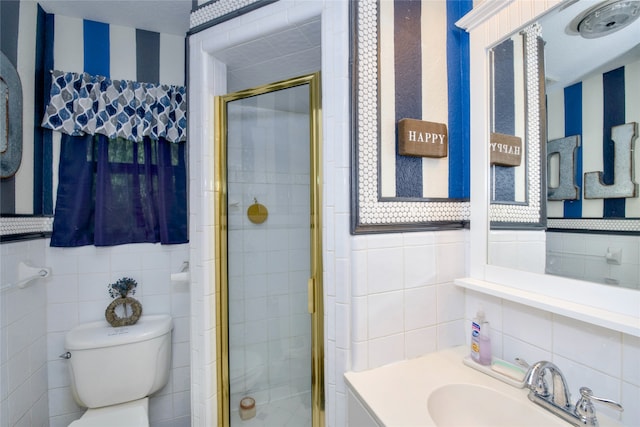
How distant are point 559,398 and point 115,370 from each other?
1.81 meters

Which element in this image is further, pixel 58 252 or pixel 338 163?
pixel 58 252

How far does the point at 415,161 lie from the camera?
1.03 m

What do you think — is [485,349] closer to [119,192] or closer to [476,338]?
[476,338]

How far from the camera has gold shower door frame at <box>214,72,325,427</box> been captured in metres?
1.15

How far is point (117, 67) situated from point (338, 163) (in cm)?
151

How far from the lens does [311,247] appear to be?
1.23 meters

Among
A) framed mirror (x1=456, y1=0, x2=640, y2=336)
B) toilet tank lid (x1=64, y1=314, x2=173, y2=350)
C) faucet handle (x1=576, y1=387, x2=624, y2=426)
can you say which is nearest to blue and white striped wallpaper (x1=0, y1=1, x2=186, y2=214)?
toilet tank lid (x1=64, y1=314, x2=173, y2=350)

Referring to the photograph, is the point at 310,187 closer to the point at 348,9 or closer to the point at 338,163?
the point at 338,163

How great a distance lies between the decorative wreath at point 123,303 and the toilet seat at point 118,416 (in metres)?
0.40

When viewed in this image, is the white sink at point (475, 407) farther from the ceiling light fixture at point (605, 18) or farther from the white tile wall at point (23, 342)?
the white tile wall at point (23, 342)

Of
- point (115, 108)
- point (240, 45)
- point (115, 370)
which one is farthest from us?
point (115, 108)

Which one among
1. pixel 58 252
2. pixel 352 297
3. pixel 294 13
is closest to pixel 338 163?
Answer: pixel 352 297

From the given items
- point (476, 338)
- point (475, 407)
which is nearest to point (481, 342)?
point (476, 338)

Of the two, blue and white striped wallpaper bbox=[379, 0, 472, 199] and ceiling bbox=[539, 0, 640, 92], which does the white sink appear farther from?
ceiling bbox=[539, 0, 640, 92]
